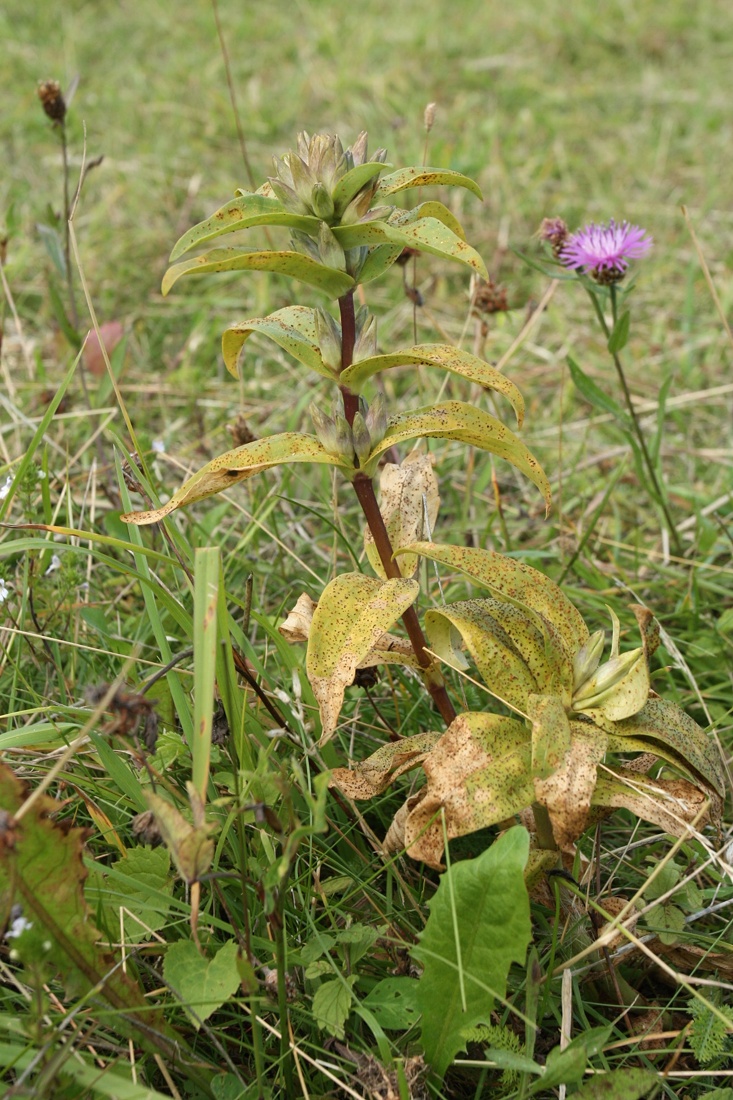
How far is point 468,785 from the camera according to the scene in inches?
45.1

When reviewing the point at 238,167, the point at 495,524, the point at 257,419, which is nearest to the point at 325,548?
the point at 495,524

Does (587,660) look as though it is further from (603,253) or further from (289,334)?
(603,253)

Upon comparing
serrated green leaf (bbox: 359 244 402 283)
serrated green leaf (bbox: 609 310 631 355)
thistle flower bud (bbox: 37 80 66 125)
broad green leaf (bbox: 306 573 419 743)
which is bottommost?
broad green leaf (bbox: 306 573 419 743)

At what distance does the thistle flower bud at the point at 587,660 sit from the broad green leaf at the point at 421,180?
1.92 ft

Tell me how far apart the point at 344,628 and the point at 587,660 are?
1.06 feet

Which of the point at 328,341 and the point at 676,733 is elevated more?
the point at 328,341

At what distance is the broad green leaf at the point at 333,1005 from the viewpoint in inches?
42.9

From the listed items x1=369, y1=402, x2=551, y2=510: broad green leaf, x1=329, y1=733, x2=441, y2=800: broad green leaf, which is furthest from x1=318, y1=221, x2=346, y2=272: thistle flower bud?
x1=329, y1=733, x2=441, y2=800: broad green leaf

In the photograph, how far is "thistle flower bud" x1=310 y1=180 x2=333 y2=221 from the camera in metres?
1.15

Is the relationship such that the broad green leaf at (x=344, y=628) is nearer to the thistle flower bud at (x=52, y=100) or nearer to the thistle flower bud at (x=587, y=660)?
the thistle flower bud at (x=587, y=660)

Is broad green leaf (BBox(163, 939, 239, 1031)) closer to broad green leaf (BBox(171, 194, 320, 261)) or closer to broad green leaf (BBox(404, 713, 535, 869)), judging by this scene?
broad green leaf (BBox(404, 713, 535, 869))

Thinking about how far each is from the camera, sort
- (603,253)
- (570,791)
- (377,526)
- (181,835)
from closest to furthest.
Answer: (181,835)
(570,791)
(377,526)
(603,253)

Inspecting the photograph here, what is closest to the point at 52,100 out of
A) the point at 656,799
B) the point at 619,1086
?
the point at 656,799

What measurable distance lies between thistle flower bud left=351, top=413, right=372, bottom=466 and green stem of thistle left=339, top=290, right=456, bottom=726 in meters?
0.03
